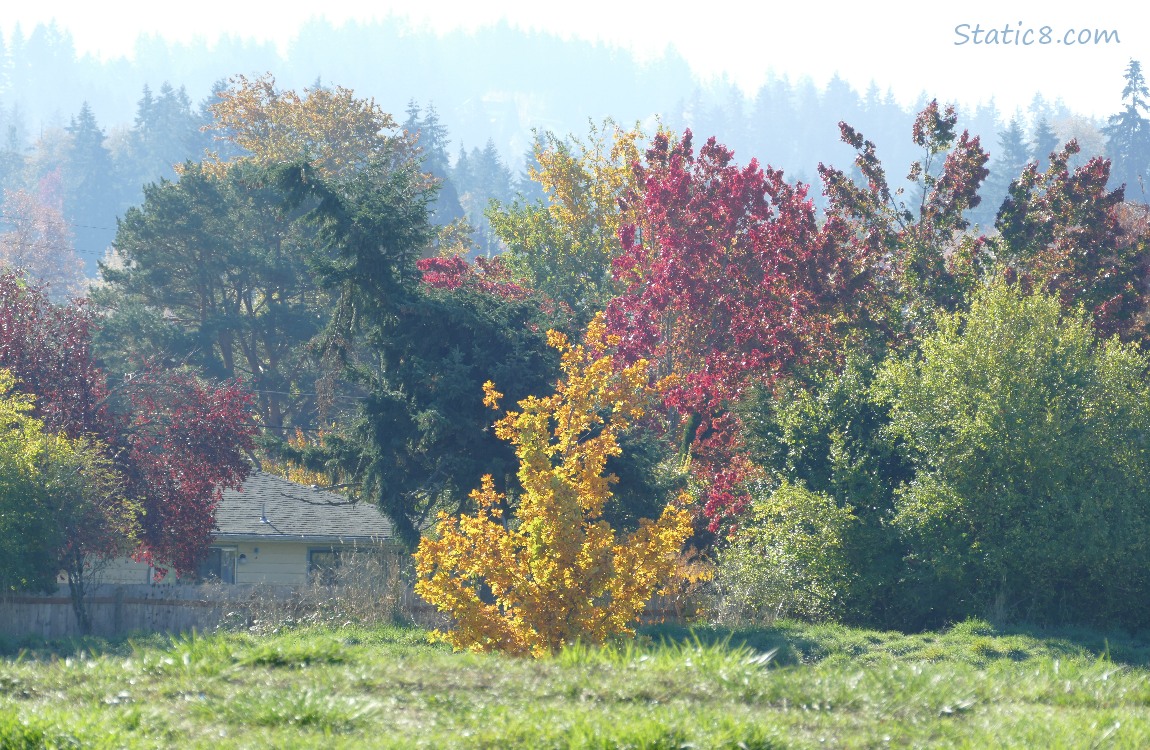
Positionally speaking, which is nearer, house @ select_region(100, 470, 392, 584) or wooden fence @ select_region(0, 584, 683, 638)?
wooden fence @ select_region(0, 584, 683, 638)

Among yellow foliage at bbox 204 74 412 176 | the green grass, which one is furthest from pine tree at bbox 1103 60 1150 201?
the green grass

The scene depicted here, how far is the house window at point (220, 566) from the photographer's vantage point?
34062 mm

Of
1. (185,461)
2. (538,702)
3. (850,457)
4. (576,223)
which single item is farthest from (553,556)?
(576,223)

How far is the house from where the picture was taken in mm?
33281

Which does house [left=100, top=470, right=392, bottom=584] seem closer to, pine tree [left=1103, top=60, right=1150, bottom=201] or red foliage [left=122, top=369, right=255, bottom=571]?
red foliage [left=122, top=369, right=255, bottom=571]

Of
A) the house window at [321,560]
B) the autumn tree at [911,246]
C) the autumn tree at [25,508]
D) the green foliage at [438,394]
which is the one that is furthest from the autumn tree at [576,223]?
the autumn tree at [25,508]

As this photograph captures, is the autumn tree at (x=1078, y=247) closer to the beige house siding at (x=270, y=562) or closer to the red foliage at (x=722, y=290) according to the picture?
the red foliage at (x=722, y=290)

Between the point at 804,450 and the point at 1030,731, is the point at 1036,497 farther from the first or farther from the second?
the point at 1030,731

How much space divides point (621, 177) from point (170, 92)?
426ft

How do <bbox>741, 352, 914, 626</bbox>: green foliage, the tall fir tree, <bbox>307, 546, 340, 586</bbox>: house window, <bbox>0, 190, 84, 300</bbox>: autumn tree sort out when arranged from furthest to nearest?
the tall fir tree, <bbox>0, 190, 84, 300</bbox>: autumn tree, <bbox>307, 546, 340, 586</bbox>: house window, <bbox>741, 352, 914, 626</bbox>: green foliage

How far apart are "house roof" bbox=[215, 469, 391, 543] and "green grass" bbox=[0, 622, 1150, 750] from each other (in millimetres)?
21145

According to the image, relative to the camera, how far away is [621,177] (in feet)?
150

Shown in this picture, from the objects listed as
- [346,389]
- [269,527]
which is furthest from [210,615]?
[346,389]

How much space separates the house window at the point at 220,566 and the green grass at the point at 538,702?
22.9 m
